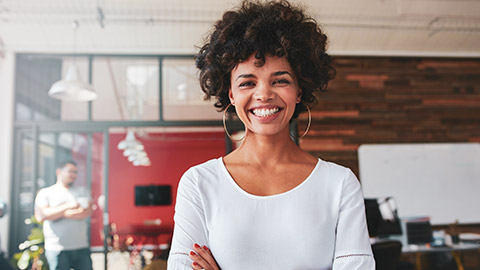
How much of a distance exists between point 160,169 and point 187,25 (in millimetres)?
2336

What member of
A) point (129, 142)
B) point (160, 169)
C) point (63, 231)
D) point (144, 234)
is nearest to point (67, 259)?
point (63, 231)

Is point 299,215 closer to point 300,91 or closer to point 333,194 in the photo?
point 333,194

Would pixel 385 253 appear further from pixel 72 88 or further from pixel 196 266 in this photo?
pixel 72 88

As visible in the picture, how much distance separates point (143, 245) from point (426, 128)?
4233 millimetres

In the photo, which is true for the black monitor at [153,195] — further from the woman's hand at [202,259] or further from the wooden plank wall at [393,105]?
the woman's hand at [202,259]

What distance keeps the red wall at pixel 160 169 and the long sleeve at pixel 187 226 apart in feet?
16.0

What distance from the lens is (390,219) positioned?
4785 mm

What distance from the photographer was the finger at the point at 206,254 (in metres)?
1.09

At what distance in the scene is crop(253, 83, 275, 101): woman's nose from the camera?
43.4 inches

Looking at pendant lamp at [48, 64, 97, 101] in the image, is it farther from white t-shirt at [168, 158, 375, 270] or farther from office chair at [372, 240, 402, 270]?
white t-shirt at [168, 158, 375, 270]

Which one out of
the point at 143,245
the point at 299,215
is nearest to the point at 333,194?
the point at 299,215

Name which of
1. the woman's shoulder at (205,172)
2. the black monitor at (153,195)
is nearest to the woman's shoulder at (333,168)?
the woman's shoulder at (205,172)

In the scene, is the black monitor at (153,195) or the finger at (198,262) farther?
the black monitor at (153,195)

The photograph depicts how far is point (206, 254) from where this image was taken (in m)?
1.10
